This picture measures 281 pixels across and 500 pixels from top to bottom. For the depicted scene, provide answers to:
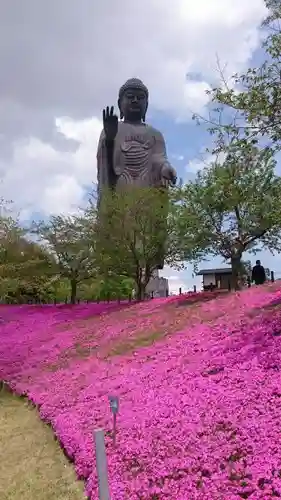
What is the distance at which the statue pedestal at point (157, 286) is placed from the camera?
112 ft

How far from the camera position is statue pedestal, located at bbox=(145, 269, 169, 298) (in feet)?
112

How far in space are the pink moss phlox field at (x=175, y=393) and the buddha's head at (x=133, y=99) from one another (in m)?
20.7

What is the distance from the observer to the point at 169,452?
7.22 m

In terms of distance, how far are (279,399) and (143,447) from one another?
80.1 inches

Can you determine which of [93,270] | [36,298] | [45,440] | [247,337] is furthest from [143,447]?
[36,298]

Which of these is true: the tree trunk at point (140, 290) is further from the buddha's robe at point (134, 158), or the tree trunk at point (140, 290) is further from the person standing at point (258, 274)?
the buddha's robe at point (134, 158)

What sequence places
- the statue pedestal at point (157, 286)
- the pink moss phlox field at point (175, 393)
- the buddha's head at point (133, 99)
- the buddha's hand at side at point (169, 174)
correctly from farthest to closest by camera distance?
the buddha's head at point (133, 99) < the buddha's hand at side at point (169, 174) < the statue pedestal at point (157, 286) < the pink moss phlox field at point (175, 393)

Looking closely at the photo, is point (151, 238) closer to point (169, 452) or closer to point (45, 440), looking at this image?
point (45, 440)

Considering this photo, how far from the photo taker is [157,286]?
3491cm

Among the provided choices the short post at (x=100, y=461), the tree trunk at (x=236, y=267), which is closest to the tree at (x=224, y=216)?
the tree trunk at (x=236, y=267)

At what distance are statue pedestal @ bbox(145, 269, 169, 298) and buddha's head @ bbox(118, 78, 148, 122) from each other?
Answer: 11.7 m

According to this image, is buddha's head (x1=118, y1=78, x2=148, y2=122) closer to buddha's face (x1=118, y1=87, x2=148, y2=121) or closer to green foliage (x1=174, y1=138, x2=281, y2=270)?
buddha's face (x1=118, y1=87, x2=148, y2=121)

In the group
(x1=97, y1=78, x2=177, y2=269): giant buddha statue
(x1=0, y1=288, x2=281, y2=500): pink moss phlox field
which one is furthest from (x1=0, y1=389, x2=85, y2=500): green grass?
(x1=97, y1=78, x2=177, y2=269): giant buddha statue

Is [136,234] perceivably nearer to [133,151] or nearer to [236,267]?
[236,267]
